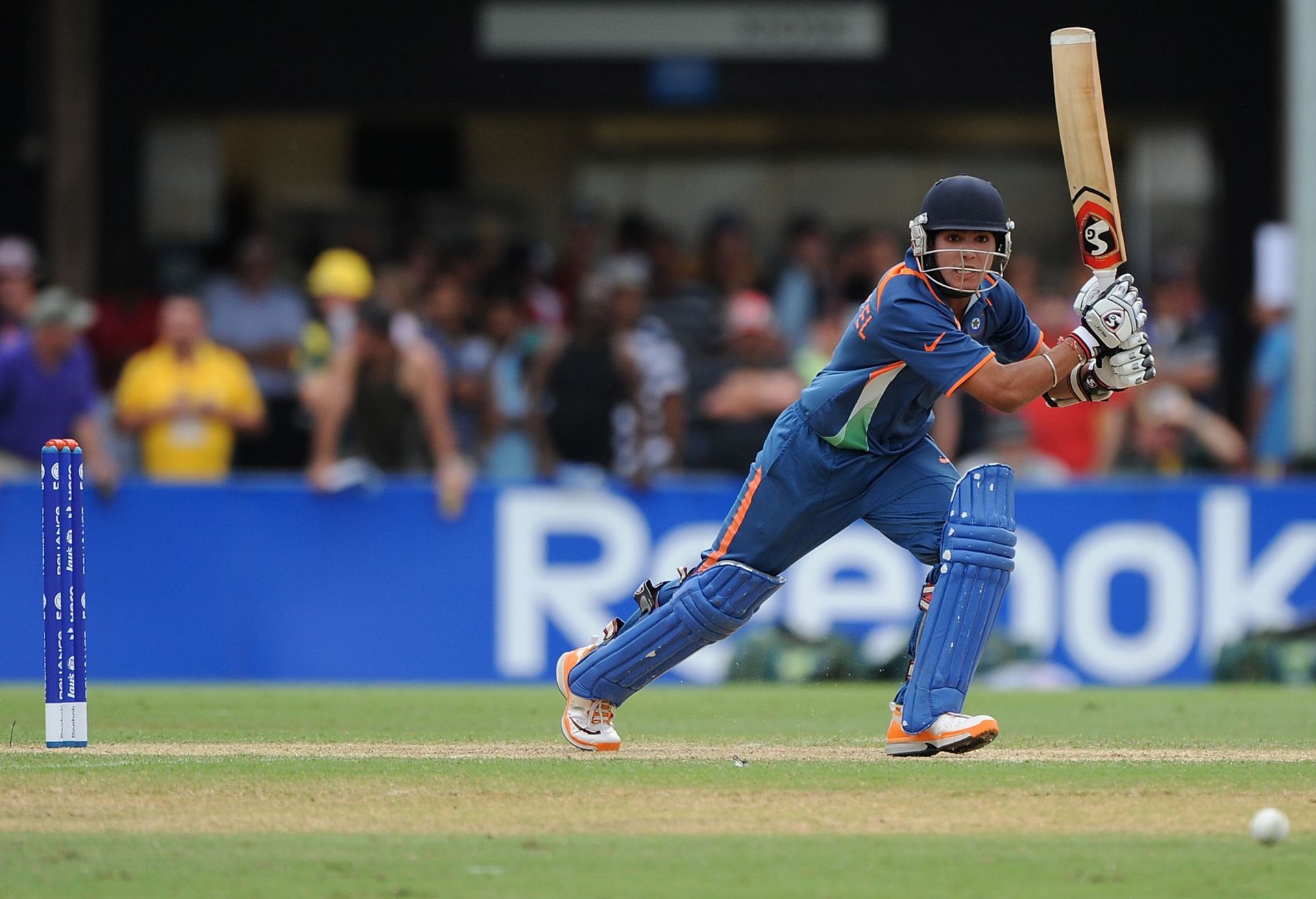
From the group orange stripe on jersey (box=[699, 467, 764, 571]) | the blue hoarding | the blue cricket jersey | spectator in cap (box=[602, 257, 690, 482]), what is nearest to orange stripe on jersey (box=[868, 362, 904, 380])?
the blue cricket jersey

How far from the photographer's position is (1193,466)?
12586mm

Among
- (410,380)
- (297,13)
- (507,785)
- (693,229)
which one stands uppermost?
(297,13)

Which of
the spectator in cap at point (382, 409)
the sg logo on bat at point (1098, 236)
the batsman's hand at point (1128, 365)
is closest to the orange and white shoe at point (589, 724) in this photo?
the batsman's hand at point (1128, 365)

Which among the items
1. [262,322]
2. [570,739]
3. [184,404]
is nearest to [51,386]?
[184,404]

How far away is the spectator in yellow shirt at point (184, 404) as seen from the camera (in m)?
11.6

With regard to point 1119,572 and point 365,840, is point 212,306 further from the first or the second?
point 365,840

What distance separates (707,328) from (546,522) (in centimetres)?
228

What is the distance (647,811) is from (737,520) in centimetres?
133

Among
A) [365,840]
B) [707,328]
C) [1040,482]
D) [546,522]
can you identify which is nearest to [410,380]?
[546,522]

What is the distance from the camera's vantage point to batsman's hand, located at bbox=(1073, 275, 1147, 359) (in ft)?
18.9

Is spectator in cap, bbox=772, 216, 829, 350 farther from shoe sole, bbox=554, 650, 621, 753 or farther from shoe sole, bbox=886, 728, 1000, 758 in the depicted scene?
shoe sole, bbox=886, 728, 1000, 758

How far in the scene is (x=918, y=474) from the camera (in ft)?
20.2

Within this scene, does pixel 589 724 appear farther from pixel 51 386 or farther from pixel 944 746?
pixel 51 386

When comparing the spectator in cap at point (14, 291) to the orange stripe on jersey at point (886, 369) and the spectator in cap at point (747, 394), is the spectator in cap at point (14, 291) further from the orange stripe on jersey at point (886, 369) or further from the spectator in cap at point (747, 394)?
the orange stripe on jersey at point (886, 369)
